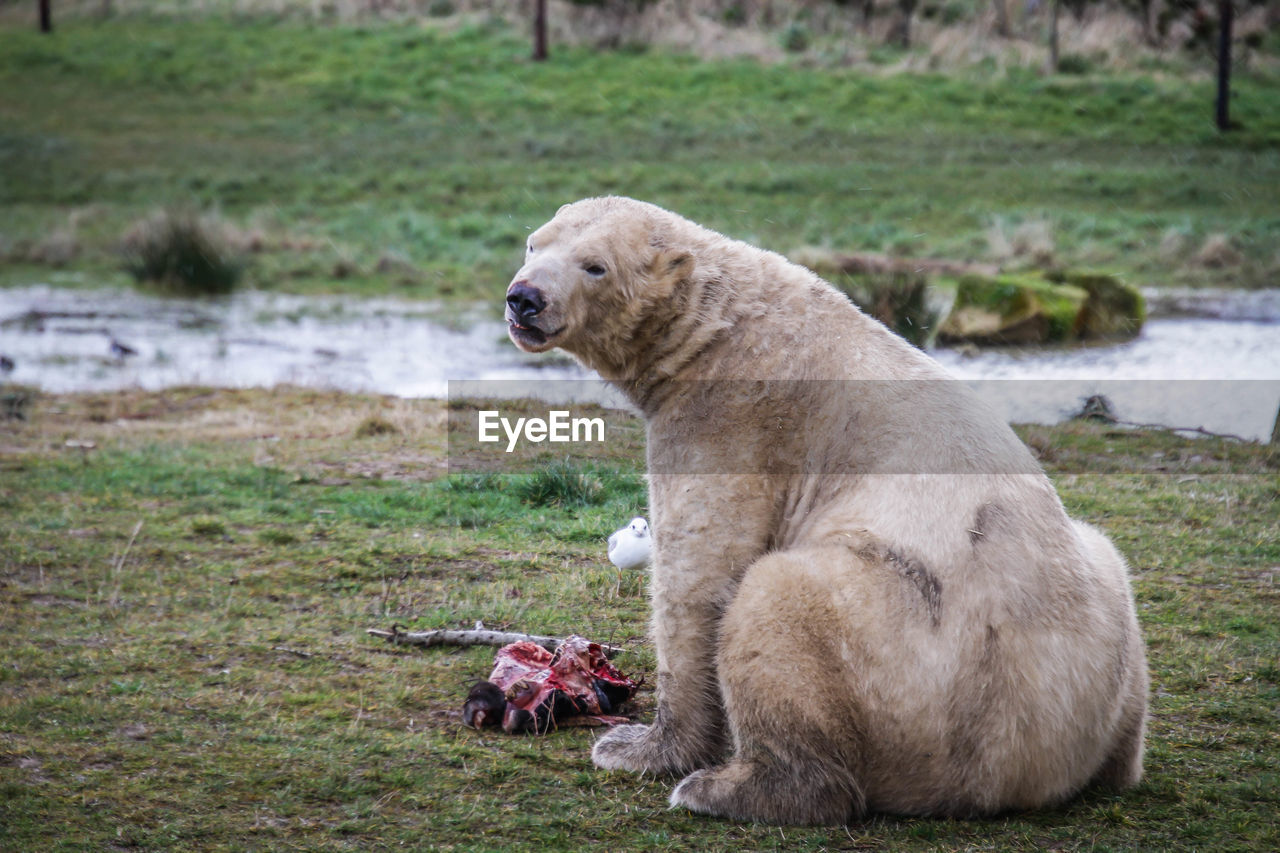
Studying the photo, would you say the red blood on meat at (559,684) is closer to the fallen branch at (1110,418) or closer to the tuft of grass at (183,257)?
the fallen branch at (1110,418)

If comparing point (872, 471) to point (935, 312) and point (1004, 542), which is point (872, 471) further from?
point (935, 312)

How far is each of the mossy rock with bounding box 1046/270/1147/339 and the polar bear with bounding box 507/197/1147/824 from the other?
38.3ft

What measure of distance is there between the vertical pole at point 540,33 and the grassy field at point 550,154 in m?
0.47

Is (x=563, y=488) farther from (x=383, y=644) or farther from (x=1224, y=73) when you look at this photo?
(x=1224, y=73)

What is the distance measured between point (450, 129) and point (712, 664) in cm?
2939

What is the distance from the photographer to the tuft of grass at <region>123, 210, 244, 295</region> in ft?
68.8

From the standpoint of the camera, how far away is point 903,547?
4.18 m

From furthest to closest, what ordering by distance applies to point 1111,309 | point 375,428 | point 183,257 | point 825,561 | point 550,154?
point 550,154 → point 183,257 → point 1111,309 → point 375,428 → point 825,561

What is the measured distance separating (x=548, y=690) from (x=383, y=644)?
1.32 metres

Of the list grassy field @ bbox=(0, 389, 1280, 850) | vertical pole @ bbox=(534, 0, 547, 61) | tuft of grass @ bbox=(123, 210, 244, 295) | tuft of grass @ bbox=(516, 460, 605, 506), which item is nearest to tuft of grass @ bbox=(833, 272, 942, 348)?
grassy field @ bbox=(0, 389, 1280, 850)

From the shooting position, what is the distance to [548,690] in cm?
529

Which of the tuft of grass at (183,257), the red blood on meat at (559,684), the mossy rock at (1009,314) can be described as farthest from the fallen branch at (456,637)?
the tuft of grass at (183,257)

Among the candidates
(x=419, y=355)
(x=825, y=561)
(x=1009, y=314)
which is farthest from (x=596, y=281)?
(x=419, y=355)

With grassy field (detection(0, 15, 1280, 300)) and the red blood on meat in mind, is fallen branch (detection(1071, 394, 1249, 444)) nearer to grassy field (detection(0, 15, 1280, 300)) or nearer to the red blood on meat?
the red blood on meat
